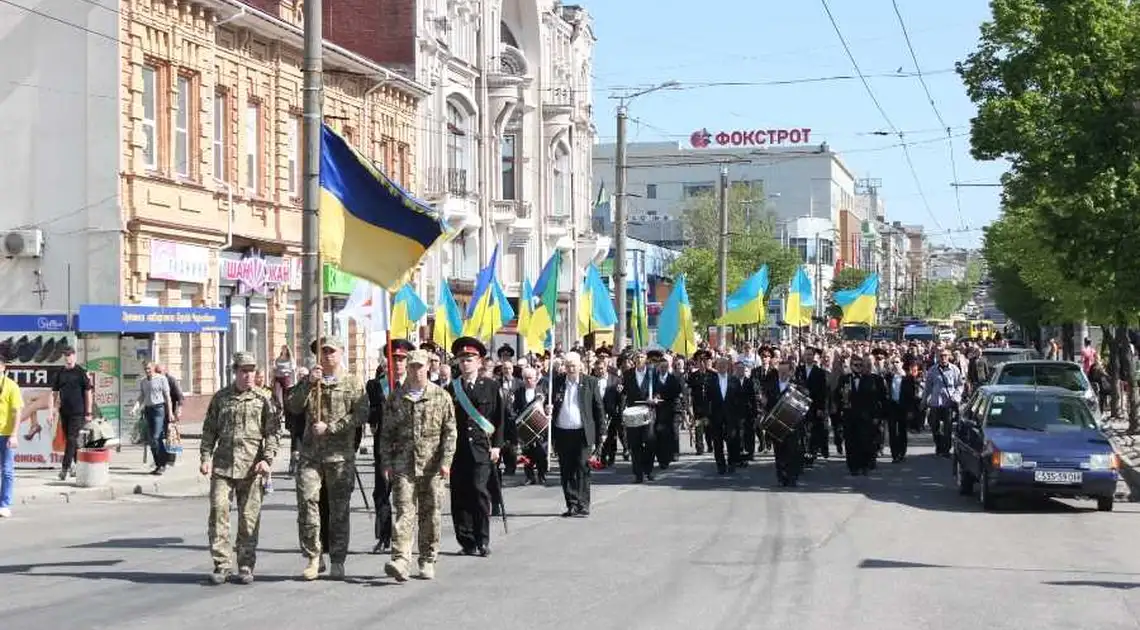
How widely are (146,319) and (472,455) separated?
15184 mm

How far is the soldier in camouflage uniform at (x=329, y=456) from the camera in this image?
12352 mm

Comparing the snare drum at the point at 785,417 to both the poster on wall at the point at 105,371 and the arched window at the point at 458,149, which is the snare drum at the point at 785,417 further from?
the arched window at the point at 458,149

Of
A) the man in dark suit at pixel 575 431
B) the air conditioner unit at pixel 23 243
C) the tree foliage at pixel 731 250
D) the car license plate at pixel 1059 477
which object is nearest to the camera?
the man in dark suit at pixel 575 431

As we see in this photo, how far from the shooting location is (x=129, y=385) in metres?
27.2

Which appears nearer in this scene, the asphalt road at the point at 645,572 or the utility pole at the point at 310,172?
the asphalt road at the point at 645,572

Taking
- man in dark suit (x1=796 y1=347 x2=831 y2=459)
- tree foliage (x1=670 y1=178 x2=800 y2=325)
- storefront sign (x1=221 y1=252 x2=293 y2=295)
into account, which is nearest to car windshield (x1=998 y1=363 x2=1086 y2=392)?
man in dark suit (x1=796 y1=347 x2=831 y2=459)

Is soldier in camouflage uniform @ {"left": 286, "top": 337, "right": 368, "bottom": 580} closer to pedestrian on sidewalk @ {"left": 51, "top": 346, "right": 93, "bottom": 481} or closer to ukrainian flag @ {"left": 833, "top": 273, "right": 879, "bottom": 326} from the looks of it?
pedestrian on sidewalk @ {"left": 51, "top": 346, "right": 93, "bottom": 481}

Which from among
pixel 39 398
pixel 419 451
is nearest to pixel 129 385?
pixel 39 398

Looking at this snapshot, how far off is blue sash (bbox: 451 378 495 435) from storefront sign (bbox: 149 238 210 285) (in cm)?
1842

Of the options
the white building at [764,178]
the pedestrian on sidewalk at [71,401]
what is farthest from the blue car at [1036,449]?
the white building at [764,178]

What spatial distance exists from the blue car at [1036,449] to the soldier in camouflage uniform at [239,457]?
9.36 m

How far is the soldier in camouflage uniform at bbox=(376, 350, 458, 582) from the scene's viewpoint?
12.5 meters

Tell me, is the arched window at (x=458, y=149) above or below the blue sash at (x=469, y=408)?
above

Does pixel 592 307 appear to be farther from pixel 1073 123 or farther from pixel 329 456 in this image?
pixel 329 456
